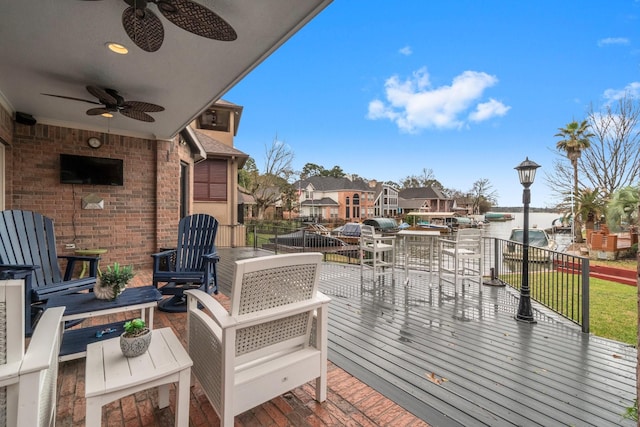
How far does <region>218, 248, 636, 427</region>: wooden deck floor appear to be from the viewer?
190cm

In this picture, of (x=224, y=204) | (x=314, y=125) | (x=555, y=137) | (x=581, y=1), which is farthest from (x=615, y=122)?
(x=314, y=125)

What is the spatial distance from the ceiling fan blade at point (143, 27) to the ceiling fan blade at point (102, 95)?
1.38 m

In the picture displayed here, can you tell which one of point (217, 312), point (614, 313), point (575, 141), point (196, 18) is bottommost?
point (614, 313)

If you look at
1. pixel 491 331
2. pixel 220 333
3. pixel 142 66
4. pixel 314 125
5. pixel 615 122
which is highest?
pixel 314 125

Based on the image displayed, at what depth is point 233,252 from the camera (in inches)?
353

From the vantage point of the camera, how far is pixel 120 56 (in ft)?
9.14

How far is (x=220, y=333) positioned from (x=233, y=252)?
25.1 ft

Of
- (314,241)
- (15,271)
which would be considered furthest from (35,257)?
(314,241)

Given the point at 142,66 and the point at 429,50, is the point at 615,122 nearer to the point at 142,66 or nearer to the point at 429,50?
the point at 429,50

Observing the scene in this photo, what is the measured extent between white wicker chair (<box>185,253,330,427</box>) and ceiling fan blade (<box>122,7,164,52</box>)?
1.72 m

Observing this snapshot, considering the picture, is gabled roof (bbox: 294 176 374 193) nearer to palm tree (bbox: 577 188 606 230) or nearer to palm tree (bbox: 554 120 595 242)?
palm tree (bbox: 554 120 595 242)

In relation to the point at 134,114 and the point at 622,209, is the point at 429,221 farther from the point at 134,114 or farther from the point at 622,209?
the point at 134,114

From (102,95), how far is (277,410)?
11.7 feet

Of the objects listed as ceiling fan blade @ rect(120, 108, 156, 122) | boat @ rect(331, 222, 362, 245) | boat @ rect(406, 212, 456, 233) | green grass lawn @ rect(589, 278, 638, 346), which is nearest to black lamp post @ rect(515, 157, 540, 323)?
green grass lawn @ rect(589, 278, 638, 346)
